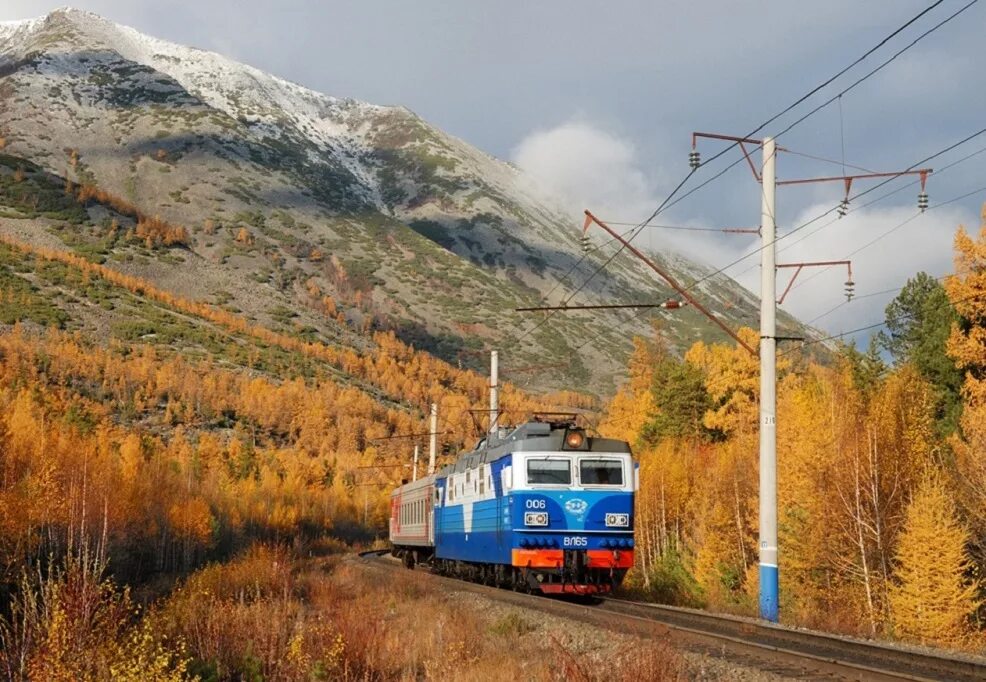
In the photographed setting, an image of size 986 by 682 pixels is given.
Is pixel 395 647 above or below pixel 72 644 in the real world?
below

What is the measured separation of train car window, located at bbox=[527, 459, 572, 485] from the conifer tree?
458 inches

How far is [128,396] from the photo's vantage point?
118m

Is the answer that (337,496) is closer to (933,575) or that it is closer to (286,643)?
(933,575)

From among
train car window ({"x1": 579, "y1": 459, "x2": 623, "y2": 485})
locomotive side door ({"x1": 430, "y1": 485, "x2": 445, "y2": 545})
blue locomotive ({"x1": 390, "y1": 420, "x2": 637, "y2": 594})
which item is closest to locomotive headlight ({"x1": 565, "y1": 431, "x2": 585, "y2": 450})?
blue locomotive ({"x1": 390, "y1": 420, "x2": 637, "y2": 594})

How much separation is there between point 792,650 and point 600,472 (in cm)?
1097

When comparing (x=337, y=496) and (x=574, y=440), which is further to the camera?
(x=337, y=496)

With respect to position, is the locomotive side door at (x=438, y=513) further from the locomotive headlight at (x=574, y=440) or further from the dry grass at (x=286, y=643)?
the dry grass at (x=286, y=643)

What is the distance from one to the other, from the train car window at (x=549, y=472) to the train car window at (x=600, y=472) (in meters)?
0.38

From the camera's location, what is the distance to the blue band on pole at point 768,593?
18.3 meters

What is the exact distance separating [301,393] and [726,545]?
107 meters

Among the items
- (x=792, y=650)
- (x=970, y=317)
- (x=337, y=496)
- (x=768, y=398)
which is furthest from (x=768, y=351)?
(x=337, y=496)

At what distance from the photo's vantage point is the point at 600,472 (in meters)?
23.5

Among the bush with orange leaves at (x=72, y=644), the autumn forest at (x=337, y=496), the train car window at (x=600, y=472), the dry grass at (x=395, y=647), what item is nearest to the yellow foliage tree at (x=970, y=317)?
the autumn forest at (x=337, y=496)

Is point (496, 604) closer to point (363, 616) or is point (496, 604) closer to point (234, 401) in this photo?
point (363, 616)
